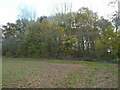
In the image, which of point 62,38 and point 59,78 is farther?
point 62,38

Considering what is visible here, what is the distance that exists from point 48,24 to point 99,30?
7.45m

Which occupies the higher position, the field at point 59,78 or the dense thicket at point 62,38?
the dense thicket at point 62,38

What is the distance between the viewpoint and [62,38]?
13.6 metres

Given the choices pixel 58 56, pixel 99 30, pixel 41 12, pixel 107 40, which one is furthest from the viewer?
pixel 41 12

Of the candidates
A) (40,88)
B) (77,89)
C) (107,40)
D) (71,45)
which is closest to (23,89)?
(40,88)

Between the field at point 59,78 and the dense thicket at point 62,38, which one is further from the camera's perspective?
the dense thicket at point 62,38

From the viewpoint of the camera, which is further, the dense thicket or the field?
the dense thicket

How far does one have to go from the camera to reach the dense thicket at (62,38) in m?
13.1

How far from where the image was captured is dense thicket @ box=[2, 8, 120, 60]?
13066 millimetres

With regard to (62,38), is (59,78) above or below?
below

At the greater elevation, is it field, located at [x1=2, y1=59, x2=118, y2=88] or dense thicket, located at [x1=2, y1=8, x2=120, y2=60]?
dense thicket, located at [x1=2, y1=8, x2=120, y2=60]

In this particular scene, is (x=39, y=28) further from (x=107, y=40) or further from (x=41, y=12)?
(x=107, y=40)

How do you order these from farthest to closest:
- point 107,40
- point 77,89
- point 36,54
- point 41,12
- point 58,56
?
point 41,12 → point 36,54 → point 58,56 → point 107,40 → point 77,89

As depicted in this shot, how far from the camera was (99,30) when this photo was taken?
12.8 meters
